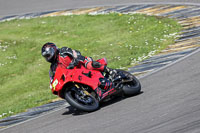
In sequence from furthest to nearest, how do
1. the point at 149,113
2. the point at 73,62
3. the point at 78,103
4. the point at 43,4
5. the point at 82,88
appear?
1. the point at 43,4
2. the point at 73,62
3. the point at 82,88
4. the point at 78,103
5. the point at 149,113

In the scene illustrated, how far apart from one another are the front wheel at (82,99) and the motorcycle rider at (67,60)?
419 mm

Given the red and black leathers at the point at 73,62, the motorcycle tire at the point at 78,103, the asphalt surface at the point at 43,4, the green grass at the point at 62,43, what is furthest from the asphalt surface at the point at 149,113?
the asphalt surface at the point at 43,4

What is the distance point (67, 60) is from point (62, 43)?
301 inches

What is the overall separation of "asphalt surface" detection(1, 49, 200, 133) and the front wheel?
16 cm

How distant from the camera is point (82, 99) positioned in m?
8.34

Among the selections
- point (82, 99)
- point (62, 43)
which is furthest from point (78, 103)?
point (62, 43)

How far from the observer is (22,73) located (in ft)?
45.5

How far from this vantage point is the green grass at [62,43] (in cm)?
1224

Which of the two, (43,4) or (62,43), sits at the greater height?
(43,4)

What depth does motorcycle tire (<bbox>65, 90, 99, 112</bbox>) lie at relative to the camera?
8.11 m

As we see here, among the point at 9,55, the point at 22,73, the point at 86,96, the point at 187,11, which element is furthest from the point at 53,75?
the point at 187,11

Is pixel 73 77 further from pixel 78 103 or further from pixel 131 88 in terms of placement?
pixel 131 88

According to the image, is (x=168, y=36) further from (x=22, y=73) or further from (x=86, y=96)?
(x=86, y=96)

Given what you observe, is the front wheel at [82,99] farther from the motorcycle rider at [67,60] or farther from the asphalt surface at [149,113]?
the motorcycle rider at [67,60]
